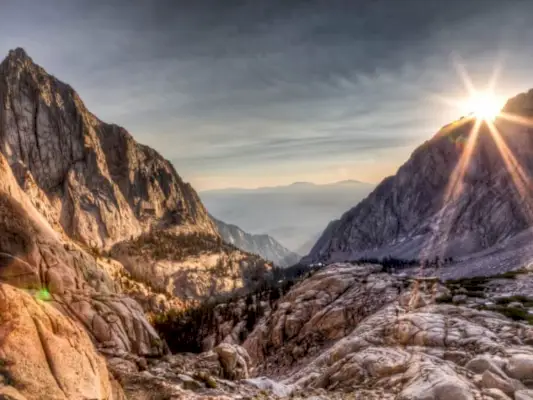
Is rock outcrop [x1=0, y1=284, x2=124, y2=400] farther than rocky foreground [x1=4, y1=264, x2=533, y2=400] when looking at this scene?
No

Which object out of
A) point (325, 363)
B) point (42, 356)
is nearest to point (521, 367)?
point (325, 363)

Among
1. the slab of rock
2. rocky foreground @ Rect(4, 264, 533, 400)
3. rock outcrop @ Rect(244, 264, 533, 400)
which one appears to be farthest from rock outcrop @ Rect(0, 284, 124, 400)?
the slab of rock

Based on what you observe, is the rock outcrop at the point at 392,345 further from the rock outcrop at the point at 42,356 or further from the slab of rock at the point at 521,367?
the rock outcrop at the point at 42,356

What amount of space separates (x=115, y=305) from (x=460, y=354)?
34788 millimetres

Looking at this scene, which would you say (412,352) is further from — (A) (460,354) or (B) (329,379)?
(B) (329,379)

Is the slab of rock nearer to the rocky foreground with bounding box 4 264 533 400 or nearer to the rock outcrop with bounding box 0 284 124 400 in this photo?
the rocky foreground with bounding box 4 264 533 400

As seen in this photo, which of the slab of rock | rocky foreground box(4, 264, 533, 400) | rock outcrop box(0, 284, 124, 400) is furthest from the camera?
the slab of rock

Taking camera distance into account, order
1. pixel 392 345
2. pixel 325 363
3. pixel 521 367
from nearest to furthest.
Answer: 1. pixel 521 367
2. pixel 392 345
3. pixel 325 363

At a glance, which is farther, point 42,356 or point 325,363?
point 325,363

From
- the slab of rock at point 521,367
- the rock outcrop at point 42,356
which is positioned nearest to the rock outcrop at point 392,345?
the slab of rock at point 521,367

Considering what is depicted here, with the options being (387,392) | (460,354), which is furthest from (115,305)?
(460,354)

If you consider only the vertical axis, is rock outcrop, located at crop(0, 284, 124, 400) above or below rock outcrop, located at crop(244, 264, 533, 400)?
above

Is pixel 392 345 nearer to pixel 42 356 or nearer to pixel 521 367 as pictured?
pixel 521 367

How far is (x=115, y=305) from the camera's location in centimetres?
4216
